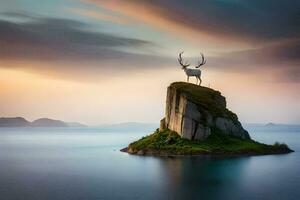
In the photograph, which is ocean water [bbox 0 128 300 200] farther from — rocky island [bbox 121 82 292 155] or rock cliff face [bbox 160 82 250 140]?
rock cliff face [bbox 160 82 250 140]

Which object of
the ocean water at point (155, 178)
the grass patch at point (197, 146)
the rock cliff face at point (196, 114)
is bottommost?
the ocean water at point (155, 178)

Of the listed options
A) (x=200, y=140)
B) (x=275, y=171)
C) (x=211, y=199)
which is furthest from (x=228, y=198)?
(x=200, y=140)

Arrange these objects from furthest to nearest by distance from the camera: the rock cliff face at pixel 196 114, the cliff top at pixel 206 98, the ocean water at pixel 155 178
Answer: the cliff top at pixel 206 98 → the rock cliff face at pixel 196 114 → the ocean water at pixel 155 178

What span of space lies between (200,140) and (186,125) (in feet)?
16.8

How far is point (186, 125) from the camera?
131750 mm

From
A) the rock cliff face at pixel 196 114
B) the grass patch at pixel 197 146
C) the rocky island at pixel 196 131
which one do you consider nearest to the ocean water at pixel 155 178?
the grass patch at pixel 197 146

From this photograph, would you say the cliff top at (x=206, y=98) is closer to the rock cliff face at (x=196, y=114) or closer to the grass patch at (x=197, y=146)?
the rock cliff face at (x=196, y=114)

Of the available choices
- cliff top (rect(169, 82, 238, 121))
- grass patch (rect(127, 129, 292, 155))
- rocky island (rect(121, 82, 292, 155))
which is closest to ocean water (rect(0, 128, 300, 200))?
grass patch (rect(127, 129, 292, 155))

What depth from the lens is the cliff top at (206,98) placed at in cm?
13588

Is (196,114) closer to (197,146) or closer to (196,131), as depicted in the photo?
(196,131)

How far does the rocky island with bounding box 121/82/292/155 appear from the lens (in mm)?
127812

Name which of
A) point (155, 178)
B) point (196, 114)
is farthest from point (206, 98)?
point (155, 178)

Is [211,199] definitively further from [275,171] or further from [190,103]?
[190,103]

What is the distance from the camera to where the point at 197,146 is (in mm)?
126875
